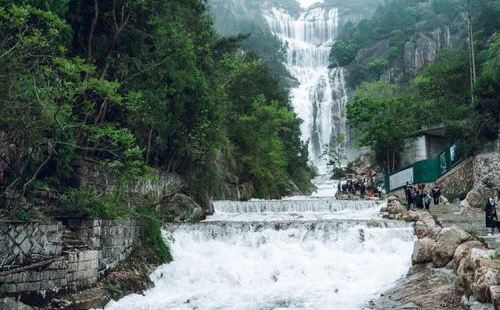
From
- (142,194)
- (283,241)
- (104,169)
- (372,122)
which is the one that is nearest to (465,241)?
(283,241)

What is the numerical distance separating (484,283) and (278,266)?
6468mm

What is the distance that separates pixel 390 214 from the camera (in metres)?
18.4

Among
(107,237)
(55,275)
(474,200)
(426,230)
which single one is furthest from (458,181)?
(55,275)

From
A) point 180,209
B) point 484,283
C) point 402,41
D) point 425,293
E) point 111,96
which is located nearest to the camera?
point 484,283

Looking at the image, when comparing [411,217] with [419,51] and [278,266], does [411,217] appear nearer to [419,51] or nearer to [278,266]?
[278,266]

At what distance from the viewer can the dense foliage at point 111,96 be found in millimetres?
8711

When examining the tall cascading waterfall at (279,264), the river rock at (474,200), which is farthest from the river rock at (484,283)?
the river rock at (474,200)

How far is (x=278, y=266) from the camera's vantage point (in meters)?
13.0

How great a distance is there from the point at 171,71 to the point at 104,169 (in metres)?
4.02

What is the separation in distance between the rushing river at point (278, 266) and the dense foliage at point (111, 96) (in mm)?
2817

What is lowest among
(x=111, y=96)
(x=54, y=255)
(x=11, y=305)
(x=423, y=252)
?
(x=11, y=305)

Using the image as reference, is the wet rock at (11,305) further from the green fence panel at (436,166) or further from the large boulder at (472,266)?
the green fence panel at (436,166)

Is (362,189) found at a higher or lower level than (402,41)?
lower

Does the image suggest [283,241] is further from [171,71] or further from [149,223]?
[171,71]
